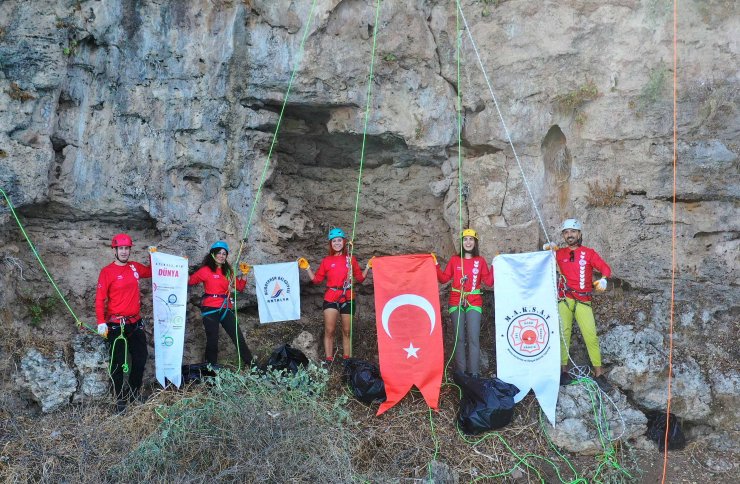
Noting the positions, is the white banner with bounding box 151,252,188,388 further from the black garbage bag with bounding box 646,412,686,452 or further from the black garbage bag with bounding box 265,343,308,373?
the black garbage bag with bounding box 646,412,686,452

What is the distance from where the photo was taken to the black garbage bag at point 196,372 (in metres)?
7.04

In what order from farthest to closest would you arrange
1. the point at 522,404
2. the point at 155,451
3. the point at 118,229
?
the point at 118,229
the point at 522,404
the point at 155,451

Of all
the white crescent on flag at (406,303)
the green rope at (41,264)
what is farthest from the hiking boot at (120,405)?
the white crescent on flag at (406,303)

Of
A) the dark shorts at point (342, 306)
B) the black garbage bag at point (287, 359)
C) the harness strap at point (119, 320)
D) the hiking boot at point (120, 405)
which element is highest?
the dark shorts at point (342, 306)

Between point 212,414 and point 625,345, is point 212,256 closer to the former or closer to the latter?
point 212,414

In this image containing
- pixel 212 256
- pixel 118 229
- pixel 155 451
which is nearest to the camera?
pixel 155 451

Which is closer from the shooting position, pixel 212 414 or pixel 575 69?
pixel 212 414

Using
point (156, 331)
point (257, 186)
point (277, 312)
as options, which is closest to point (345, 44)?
point (257, 186)

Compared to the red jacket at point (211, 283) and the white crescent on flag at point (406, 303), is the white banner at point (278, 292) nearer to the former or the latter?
the red jacket at point (211, 283)

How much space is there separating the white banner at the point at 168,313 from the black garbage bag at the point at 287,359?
915 millimetres

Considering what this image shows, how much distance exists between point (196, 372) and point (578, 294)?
388cm

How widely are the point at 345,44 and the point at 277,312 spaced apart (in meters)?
3.14

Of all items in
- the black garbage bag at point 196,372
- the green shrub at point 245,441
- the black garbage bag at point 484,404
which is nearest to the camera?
the green shrub at point 245,441

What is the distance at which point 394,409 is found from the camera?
6871 mm
